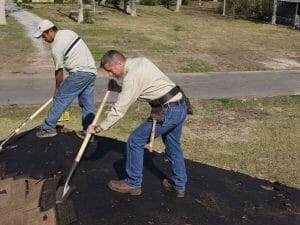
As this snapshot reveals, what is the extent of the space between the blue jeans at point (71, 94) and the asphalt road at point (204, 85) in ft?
12.7

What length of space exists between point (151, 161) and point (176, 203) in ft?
4.74

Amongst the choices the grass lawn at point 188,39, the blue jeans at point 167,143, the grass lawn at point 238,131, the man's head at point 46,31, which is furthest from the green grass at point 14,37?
the blue jeans at point 167,143

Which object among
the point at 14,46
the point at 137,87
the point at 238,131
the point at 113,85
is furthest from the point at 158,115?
the point at 14,46

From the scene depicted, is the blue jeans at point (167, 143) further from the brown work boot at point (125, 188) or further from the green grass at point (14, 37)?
the green grass at point (14, 37)

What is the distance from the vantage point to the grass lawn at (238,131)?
24.9ft

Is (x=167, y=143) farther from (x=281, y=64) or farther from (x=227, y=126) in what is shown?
(x=281, y=64)

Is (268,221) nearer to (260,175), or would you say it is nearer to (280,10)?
(260,175)

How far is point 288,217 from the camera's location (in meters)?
5.49

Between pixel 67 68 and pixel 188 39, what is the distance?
15.4 m

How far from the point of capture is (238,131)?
9.23 meters

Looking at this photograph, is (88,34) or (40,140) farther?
(88,34)

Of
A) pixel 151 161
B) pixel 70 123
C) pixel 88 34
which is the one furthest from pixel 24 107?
pixel 88 34

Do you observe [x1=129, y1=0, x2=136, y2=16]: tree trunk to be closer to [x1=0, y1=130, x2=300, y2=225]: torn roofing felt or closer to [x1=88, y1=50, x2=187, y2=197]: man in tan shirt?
[x1=0, y1=130, x2=300, y2=225]: torn roofing felt

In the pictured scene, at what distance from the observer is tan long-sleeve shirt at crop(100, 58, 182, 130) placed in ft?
15.8
